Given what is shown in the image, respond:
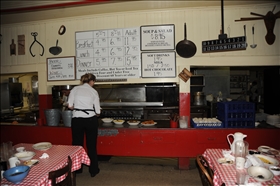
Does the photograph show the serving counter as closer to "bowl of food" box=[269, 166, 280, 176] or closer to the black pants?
the black pants

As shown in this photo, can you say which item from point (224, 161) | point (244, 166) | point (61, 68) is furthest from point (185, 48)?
point (61, 68)

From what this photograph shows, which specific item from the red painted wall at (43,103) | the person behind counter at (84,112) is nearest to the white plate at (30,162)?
the person behind counter at (84,112)

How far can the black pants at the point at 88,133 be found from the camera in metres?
3.60

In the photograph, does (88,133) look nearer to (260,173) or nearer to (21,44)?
(260,173)

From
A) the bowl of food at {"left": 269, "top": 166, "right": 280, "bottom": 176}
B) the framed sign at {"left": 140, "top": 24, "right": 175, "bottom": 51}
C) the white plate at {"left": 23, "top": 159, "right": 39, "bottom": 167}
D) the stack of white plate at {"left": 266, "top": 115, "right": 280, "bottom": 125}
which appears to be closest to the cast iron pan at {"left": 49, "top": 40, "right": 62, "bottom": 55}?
the framed sign at {"left": 140, "top": 24, "right": 175, "bottom": 51}

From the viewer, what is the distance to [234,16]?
410 centimetres

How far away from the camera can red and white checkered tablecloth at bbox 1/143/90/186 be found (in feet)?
6.42

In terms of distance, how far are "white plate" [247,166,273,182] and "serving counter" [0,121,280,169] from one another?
6.14ft

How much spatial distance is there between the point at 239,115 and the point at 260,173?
2.12 meters

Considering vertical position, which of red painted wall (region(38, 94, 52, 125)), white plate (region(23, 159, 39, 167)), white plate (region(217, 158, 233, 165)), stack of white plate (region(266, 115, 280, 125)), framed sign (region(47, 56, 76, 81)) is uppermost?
framed sign (region(47, 56, 76, 81))

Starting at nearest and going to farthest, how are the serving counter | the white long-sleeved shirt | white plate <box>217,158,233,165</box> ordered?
white plate <box>217,158,233,165</box> → the white long-sleeved shirt → the serving counter

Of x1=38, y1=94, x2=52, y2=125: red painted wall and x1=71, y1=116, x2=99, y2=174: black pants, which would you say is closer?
x1=71, y1=116, x2=99, y2=174: black pants

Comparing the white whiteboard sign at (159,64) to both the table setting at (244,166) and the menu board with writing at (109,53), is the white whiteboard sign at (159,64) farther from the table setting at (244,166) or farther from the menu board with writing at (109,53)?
the table setting at (244,166)

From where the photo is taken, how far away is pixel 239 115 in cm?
392
